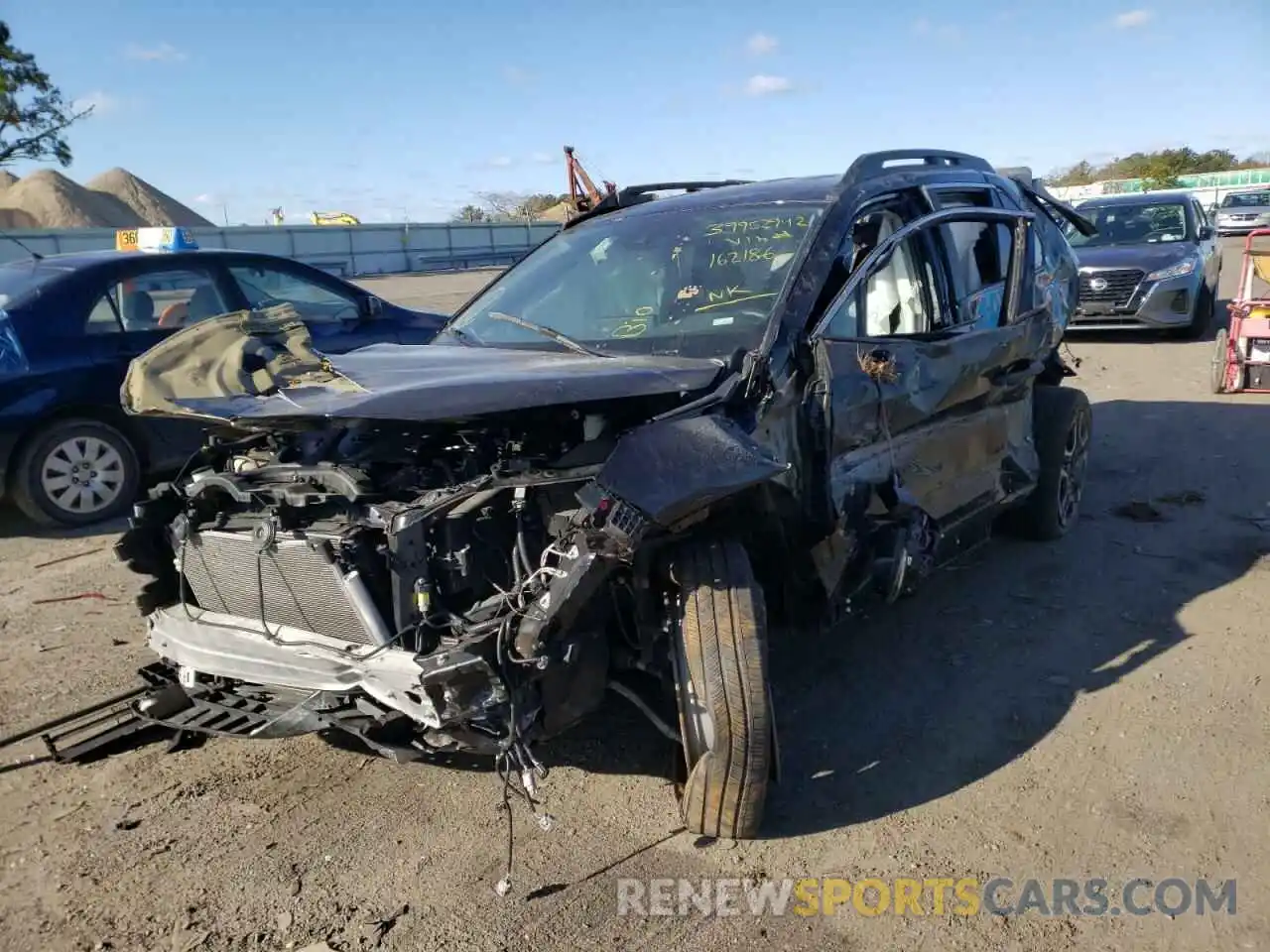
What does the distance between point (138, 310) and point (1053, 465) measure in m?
5.80

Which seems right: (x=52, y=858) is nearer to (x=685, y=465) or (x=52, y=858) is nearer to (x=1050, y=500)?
(x=685, y=465)

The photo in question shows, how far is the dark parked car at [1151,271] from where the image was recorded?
478 inches

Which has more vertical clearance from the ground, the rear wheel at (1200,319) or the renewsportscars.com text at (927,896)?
the rear wheel at (1200,319)

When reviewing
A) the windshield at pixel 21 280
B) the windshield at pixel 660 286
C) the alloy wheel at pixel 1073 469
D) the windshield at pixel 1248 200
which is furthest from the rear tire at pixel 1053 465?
the windshield at pixel 1248 200

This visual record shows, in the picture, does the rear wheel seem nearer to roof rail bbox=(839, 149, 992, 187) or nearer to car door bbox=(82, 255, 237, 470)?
roof rail bbox=(839, 149, 992, 187)

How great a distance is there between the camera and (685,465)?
9.27 ft

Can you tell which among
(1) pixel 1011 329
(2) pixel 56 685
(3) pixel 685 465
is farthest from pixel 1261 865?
(2) pixel 56 685

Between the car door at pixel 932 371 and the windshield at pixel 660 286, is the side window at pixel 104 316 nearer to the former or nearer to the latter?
the windshield at pixel 660 286

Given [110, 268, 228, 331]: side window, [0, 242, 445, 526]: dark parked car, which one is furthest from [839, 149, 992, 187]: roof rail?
[110, 268, 228, 331]: side window

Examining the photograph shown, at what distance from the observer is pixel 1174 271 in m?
12.2

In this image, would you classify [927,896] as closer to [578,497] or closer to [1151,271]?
[578,497]

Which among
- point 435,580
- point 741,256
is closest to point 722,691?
point 435,580

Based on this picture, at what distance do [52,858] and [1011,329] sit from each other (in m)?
4.35

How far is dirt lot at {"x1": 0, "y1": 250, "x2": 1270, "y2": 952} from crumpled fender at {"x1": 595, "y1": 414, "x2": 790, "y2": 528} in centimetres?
109
